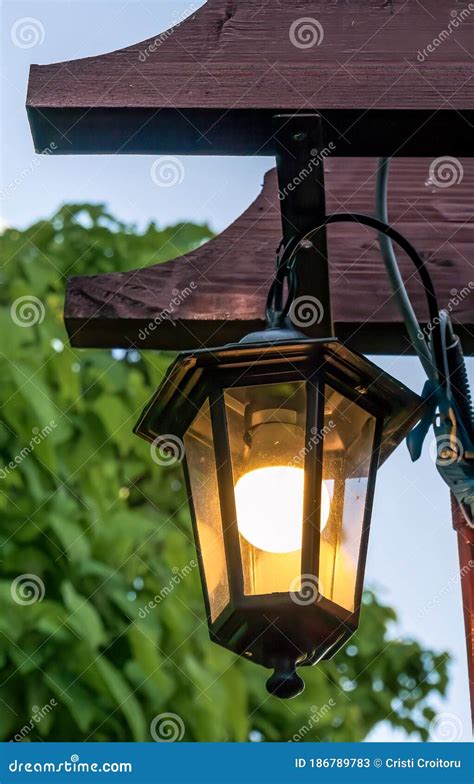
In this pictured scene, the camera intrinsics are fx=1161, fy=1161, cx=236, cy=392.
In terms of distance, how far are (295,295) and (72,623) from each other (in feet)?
6.84

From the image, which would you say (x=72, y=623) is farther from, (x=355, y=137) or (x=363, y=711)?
(x=363, y=711)

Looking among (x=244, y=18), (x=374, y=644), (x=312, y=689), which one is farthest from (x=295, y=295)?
(x=374, y=644)
